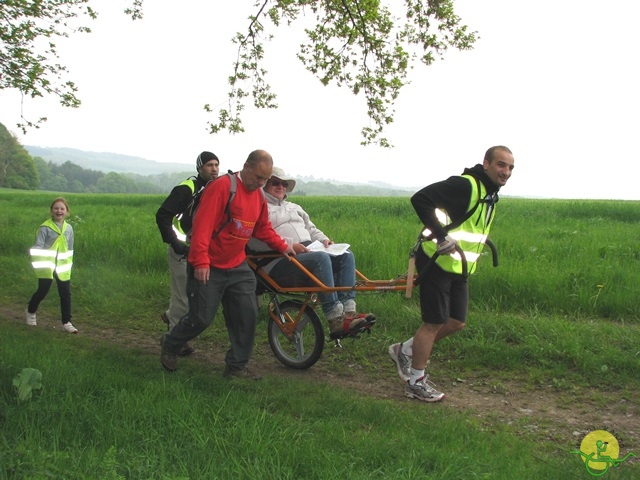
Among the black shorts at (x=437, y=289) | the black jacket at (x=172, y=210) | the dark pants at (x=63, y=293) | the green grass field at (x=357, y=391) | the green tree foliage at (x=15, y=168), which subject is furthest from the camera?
the green tree foliage at (x=15, y=168)

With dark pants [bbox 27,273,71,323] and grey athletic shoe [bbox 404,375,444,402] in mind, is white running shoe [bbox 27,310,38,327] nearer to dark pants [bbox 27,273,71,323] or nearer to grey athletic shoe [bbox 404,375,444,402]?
dark pants [bbox 27,273,71,323]

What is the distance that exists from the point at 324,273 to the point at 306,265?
0.20 metres

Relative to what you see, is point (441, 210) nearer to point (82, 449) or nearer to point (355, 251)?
point (82, 449)

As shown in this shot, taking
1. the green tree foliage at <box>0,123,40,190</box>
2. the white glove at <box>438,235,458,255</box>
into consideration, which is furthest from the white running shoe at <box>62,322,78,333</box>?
the green tree foliage at <box>0,123,40,190</box>

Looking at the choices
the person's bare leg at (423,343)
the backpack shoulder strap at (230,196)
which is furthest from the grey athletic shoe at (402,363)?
the backpack shoulder strap at (230,196)

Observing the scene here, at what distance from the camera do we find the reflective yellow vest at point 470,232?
14.1 ft

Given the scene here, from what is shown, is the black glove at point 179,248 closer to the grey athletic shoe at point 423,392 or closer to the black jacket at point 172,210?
the black jacket at point 172,210

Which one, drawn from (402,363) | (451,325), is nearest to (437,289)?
(451,325)

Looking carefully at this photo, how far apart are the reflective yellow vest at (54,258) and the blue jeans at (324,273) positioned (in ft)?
10.5

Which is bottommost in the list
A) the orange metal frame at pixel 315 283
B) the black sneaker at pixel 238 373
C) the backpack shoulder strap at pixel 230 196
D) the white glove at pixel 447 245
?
the black sneaker at pixel 238 373

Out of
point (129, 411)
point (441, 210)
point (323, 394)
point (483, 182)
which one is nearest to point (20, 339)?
point (129, 411)

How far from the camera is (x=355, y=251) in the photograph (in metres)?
8.60

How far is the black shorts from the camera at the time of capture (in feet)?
14.7

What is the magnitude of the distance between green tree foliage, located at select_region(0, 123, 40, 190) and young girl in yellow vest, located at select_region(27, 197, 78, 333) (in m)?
76.2
